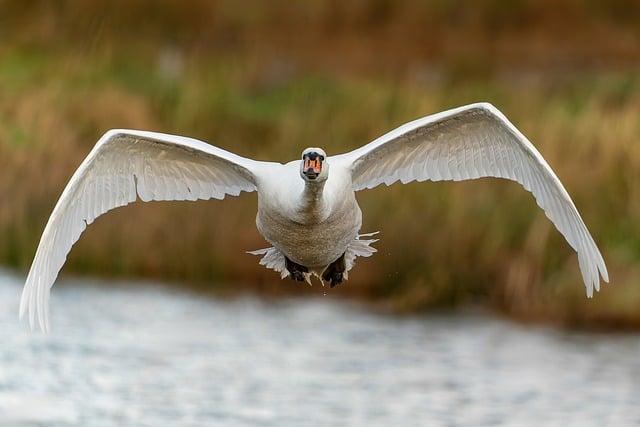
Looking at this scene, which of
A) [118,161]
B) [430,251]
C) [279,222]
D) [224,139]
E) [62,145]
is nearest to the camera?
[279,222]

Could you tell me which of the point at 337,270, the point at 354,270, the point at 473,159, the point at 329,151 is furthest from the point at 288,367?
the point at 473,159

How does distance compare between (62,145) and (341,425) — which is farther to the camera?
(62,145)

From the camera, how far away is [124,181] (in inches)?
404

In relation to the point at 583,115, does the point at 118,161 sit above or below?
below

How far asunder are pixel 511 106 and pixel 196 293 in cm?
513

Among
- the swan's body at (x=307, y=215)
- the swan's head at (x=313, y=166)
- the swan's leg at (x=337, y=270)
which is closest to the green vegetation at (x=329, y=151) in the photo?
the swan's leg at (x=337, y=270)

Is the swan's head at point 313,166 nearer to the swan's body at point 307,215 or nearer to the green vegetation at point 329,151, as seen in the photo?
the swan's body at point 307,215

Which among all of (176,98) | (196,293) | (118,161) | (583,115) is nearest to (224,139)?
(176,98)

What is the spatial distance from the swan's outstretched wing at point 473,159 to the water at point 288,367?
9.93 ft

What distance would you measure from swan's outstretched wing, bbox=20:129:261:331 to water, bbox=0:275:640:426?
2743mm

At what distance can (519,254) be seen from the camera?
15.6 meters

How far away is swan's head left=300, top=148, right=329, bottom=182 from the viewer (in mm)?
8961

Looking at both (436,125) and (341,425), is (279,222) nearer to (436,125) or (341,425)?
(436,125)

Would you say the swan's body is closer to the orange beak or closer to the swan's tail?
the orange beak
